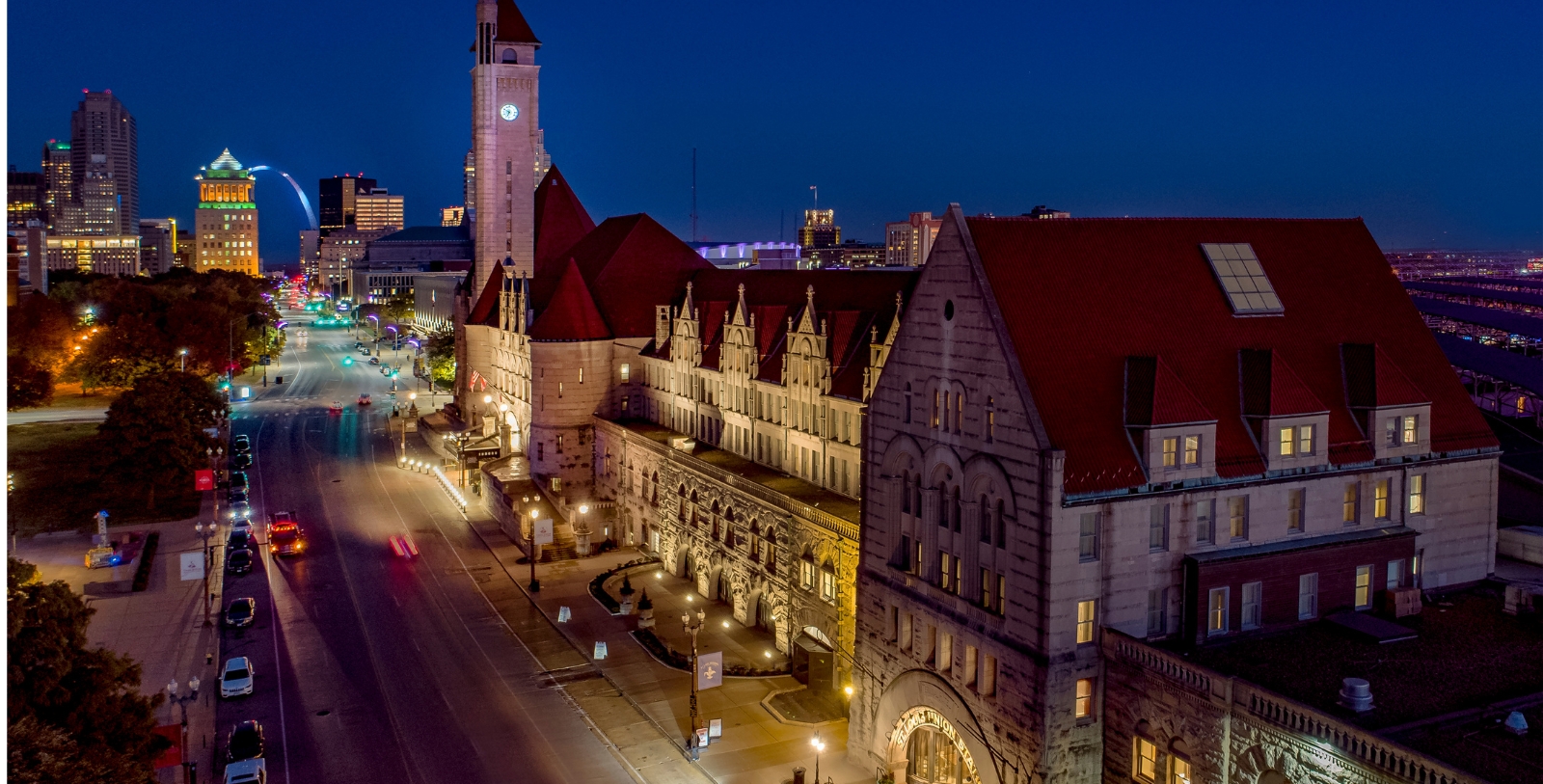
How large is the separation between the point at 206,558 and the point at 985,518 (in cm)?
5179

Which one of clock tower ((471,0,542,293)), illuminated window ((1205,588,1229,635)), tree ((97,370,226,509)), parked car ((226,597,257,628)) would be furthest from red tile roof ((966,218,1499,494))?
clock tower ((471,0,542,293))

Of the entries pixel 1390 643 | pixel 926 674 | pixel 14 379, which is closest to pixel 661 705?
pixel 926 674

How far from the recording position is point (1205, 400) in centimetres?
4103

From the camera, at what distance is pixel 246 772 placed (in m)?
43.2

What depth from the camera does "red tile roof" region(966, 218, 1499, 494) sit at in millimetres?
39156

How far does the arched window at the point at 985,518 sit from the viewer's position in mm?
39697

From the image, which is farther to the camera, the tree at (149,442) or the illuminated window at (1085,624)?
the tree at (149,442)

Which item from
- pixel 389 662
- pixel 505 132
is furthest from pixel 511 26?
pixel 389 662

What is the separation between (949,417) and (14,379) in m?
119

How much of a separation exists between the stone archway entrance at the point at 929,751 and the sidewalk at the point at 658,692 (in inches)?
86.5

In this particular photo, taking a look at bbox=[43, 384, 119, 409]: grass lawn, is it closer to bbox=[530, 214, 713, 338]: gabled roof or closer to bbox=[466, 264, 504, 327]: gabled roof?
bbox=[466, 264, 504, 327]: gabled roof

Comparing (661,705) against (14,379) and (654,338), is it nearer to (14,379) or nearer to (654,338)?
(654,338)

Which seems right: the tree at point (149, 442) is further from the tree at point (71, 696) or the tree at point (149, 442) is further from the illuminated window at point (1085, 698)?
the illuminated window at point (1085, 698)

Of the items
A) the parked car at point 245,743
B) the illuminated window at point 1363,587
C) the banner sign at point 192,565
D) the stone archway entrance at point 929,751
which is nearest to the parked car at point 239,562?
the banner sign at point 192,565
